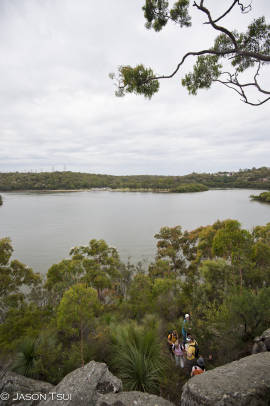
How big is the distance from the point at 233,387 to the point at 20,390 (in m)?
6.23

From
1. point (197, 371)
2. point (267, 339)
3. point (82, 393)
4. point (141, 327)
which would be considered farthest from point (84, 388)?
point (267, 339)

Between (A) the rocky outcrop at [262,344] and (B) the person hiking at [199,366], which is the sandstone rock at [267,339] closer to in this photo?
(A) the rocky outcrop at [262,344]

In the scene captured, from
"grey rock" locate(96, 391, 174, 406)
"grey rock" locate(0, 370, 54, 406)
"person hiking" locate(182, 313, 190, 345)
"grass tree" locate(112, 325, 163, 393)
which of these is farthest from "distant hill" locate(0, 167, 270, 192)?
"grey rock" locate(96, 391, 174, 406)

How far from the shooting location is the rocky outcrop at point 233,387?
13.3 feet

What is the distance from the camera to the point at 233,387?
169 inches

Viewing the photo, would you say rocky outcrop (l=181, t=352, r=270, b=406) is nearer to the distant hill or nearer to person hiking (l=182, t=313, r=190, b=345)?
person hiking (l=182, t=313, r=190, b=345)

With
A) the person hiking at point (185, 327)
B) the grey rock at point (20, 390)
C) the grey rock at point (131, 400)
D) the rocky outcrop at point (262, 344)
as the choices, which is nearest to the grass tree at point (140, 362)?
the grey rock at point (131, 400)

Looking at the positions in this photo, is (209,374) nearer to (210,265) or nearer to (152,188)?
(210,265)

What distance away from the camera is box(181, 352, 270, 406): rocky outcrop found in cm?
406

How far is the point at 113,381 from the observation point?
5.44 meters

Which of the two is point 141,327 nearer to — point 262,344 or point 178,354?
point 178,354

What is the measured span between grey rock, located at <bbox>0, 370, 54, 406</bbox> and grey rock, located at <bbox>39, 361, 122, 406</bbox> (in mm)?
870

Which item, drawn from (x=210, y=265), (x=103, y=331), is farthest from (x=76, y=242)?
(x=103, y=331)

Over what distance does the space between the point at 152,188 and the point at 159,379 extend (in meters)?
156
